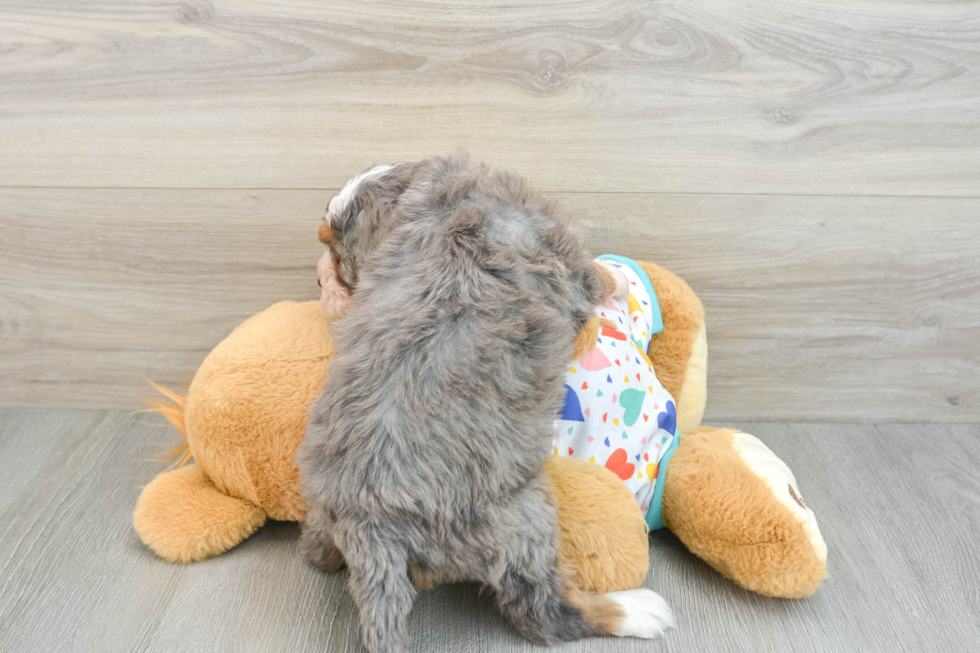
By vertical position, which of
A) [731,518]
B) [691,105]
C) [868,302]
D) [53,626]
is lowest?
[53,626]

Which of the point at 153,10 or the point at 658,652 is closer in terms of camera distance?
the point at 658,652

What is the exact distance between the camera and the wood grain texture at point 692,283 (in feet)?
3.41

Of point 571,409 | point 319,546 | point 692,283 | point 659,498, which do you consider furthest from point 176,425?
point 692,283

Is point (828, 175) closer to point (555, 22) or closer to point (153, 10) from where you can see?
point (555, 22)

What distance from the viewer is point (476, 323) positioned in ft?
2.18

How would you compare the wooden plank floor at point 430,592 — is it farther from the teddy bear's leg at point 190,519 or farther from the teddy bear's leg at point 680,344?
the teddy bear's leg at point 680,344

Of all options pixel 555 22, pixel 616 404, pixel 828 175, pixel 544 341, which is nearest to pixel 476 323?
pixel 544 341

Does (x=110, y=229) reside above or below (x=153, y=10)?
below

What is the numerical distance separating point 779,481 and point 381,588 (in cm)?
47

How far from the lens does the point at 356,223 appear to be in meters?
0.76

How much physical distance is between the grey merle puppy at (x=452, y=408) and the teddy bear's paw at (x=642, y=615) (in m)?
0.05

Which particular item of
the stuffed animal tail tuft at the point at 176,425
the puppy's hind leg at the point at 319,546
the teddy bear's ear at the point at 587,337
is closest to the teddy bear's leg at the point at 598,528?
the teddy bear's ear at the point at 587,337

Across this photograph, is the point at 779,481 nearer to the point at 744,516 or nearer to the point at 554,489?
the point at 744,516

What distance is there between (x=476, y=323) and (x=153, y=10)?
0.68 meters
